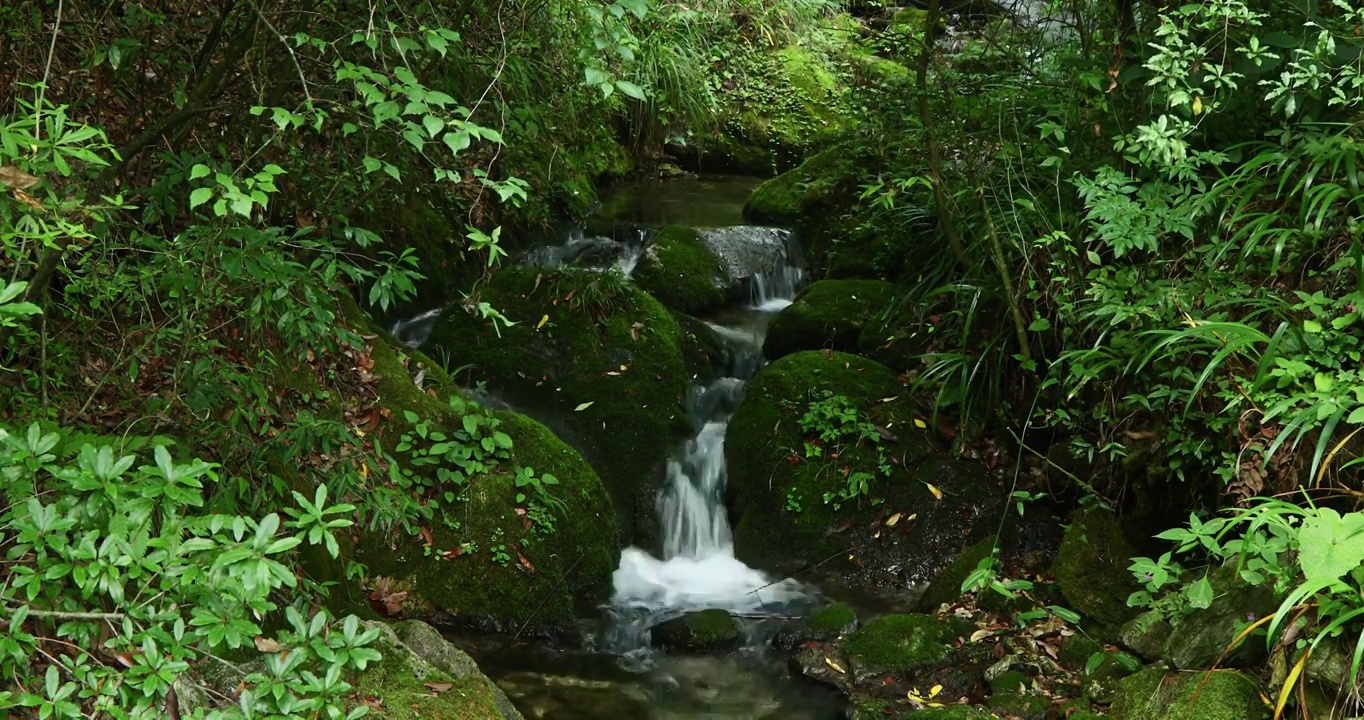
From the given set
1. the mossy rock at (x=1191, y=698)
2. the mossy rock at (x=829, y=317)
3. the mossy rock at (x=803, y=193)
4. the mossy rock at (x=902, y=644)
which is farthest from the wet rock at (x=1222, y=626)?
the mossy rock at (x=803, y=193)

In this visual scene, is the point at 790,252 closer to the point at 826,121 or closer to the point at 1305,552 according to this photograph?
the point at 826,121

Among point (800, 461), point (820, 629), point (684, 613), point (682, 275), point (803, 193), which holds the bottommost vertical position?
point (684, 613)

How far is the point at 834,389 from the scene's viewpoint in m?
6.53

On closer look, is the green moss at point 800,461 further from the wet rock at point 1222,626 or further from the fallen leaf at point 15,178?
the fallen leaf at point 15,178

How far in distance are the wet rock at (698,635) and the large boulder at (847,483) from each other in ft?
2.45

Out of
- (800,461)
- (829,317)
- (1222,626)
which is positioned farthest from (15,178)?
(829,317)

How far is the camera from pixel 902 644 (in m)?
4.96

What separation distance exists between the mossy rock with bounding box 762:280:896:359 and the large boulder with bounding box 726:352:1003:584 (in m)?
0.69

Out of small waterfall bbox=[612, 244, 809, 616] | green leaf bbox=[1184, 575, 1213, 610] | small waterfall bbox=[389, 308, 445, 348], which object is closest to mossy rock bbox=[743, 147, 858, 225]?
small waterfall bbox=[612, 244, 809, 616]

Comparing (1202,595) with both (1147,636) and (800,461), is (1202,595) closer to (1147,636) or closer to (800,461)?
(1147,636)

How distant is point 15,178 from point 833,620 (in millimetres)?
4245

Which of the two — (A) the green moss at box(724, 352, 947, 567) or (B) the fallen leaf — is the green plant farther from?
(A) the green moss at box(724, 352, 947, 567)

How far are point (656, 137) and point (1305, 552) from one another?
30.2ft

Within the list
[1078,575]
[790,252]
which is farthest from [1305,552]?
[790,252]
